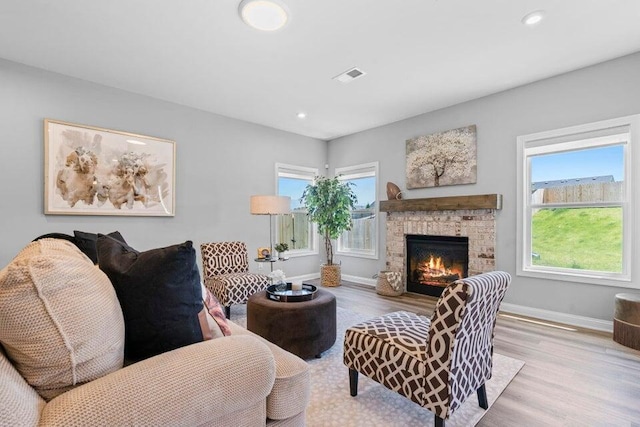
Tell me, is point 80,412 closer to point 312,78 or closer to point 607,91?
point 312,78

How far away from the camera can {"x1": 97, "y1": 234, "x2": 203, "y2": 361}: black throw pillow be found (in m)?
1.08

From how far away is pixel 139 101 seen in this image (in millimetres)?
3762

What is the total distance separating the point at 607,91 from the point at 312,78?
3061mm

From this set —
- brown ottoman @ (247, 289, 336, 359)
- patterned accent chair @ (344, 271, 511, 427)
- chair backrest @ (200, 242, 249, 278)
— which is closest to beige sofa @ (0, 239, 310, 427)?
patterned accent chair @ (344, 271, 511, 427)

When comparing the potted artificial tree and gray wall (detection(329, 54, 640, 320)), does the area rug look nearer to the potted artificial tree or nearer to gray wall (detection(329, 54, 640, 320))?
gray wall (detection(329, 54, 640, 320))

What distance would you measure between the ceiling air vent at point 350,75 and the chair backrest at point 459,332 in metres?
2.50

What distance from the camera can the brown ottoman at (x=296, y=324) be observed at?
238cm

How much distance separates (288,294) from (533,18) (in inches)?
120

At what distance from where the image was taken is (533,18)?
7.70 ft

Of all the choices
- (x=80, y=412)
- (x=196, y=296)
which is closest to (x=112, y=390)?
(x=80, y=412)

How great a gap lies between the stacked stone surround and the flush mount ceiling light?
3216mm

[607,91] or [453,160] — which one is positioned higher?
[607,91]

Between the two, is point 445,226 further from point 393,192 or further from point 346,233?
point 346,233

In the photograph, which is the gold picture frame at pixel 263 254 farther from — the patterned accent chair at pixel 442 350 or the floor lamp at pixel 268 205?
the patterned accent chair at pixel 442 350
